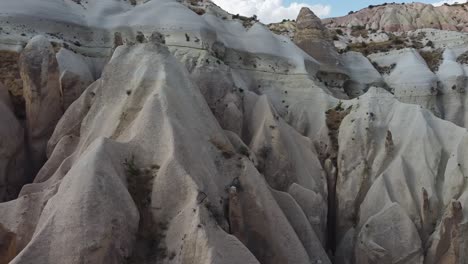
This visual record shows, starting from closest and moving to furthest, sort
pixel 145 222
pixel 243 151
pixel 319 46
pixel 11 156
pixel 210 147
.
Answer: pixel 145 222 → pixel 210 147 → pixel 243 151 → pixel 11 156 → pixel 319 46

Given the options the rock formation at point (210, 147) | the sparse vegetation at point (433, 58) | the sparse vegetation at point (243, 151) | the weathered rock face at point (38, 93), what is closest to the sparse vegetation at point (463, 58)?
the rock formation at point (210, 147)

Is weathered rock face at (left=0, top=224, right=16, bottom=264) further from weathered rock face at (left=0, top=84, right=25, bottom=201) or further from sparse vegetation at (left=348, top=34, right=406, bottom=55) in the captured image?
sparse vegetation at (left=348, top=34, right=406, bottom=55)

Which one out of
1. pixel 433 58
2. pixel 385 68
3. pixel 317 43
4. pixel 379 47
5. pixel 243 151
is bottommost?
pixel 243 151

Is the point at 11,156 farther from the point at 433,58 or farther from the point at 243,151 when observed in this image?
the point at 433,58

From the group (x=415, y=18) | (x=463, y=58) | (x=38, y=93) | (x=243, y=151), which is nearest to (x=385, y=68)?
(x=463, y=58)

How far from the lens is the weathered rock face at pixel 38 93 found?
1881 cm

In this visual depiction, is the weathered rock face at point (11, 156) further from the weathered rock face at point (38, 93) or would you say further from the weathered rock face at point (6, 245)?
the weathered rock face at point (6, 245)

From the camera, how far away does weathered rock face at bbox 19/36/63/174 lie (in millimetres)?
18812

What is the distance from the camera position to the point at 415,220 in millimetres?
20344

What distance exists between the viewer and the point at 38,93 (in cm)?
1884

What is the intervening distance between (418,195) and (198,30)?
43.9ft

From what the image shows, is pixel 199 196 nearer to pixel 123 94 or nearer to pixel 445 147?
pixel 123 94

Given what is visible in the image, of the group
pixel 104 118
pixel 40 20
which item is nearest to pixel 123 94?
pixel 104 118

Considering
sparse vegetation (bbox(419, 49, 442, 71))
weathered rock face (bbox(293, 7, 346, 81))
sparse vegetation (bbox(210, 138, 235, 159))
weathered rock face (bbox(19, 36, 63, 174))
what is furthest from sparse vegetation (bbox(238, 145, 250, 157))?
sparse vegetation (bbox(419, 49, 442, 71))
